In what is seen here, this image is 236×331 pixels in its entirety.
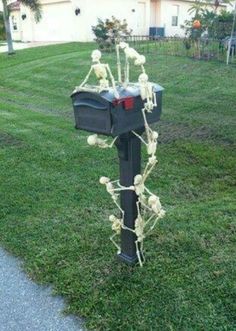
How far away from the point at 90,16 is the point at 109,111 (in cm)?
2093

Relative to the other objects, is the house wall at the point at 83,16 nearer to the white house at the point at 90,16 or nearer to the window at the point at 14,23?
the white house at the point at 90,16

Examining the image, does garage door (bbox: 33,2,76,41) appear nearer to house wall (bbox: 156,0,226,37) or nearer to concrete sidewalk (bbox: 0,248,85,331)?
house wall (bbox: 156,0,226,37)

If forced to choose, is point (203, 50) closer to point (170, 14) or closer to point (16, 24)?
point (170, 14)

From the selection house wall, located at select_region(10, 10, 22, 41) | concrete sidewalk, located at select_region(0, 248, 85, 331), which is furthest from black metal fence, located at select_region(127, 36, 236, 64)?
house wall, located at select_region(10, 10, 22, 41)

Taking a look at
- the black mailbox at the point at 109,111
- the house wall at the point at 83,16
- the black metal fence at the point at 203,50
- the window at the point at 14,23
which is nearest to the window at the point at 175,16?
the house wall at the point at 83,16

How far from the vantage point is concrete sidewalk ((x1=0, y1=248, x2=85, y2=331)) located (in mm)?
2439

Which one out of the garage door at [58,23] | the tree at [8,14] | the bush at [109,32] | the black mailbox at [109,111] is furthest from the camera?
the garage door at [58,23]

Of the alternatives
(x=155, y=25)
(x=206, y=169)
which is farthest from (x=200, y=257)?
(x=155, y=25)

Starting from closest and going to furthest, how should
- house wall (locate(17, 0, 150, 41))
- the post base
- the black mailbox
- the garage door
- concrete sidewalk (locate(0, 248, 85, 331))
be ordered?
1. the black mailbox
2. concrete sidewalk (locate(0, 248, 85, 331))
3. the post base
4. house wall (locate(17, 0, 150, 41))
5. the garage door

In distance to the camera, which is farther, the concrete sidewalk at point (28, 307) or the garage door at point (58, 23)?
the garage door at point (58, 23)

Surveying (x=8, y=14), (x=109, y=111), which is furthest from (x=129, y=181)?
(x=8, y=14)

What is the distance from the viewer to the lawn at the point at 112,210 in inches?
98.2

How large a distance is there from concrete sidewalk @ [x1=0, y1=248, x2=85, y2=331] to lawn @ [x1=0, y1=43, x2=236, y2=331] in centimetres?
8

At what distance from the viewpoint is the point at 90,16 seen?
21.5m
